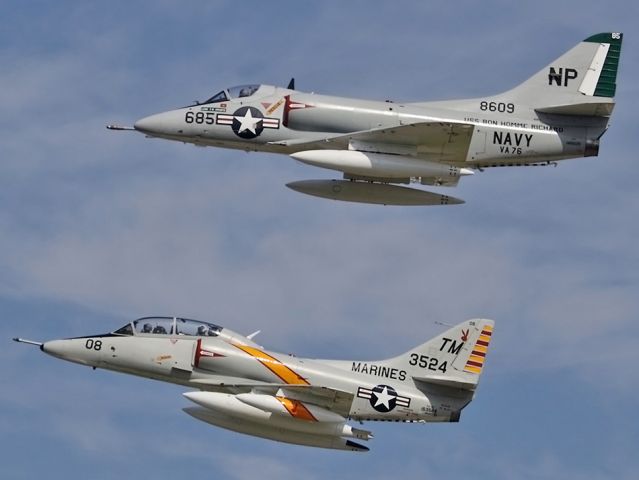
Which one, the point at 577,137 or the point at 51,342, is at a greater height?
the point at 577,137

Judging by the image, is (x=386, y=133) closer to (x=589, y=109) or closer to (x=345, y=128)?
(x=345, y=128)

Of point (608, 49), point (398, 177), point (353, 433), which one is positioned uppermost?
point (608, 49)

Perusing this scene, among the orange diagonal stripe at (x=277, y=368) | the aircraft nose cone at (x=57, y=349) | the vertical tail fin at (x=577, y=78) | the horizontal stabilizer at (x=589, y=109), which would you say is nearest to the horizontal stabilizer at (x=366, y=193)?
the vertical tail fin at (x=577, y=78)

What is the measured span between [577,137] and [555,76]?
2297 millimetres

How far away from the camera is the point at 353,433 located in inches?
2151

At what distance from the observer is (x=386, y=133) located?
56094mm

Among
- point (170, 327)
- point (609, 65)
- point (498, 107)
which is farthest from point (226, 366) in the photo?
point (609, 65)

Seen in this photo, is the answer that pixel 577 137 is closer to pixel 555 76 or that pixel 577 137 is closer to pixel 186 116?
pixel 555 76

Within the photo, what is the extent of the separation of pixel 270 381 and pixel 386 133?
7058 mm

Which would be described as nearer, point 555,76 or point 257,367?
point 257,367

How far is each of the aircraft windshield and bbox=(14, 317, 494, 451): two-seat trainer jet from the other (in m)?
6.02

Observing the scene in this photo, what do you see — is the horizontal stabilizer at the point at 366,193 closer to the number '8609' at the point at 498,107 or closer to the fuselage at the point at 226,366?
the number '8609' at the point at 498,107

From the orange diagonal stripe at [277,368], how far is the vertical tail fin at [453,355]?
2646 mm

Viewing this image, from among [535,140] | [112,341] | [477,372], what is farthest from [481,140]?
[112,341]
